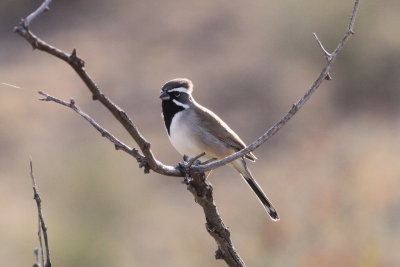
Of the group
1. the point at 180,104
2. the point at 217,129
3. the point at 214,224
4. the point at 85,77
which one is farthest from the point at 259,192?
the point at 85,77

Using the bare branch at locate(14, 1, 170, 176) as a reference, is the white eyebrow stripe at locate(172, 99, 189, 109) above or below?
above

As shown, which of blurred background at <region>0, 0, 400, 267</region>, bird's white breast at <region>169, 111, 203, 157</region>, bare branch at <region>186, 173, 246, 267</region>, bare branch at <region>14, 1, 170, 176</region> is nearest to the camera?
bare branch at <region>14, 1, 170, 176</region>

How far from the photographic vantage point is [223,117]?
16.1 meters

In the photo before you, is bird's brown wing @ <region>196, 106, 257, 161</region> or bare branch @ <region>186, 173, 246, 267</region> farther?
bird's brown wing @ <region>196, 106, 257, 161</region>

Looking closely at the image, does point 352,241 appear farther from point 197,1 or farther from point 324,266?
point 197,1

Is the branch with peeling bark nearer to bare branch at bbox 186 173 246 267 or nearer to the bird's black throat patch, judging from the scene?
bare branch at bbox 186 173 246 267

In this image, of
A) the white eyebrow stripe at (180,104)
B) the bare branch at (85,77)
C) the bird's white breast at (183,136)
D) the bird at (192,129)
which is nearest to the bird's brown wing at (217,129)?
the bird at (192,129)

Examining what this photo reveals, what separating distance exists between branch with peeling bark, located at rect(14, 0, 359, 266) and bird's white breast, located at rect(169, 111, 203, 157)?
1903 millimetres

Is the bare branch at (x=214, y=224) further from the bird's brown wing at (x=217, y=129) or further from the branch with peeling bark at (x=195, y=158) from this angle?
the bird's brown wing at (x=217, y=129)

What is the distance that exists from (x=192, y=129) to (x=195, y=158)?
7.78 feet

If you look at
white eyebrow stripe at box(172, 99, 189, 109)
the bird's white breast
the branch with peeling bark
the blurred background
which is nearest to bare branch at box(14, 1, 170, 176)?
the branch with peeling bark

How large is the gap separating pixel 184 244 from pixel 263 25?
1064 centimetres

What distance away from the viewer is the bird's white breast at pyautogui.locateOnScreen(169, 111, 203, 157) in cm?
573

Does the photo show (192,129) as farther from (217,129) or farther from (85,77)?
(85,77)
